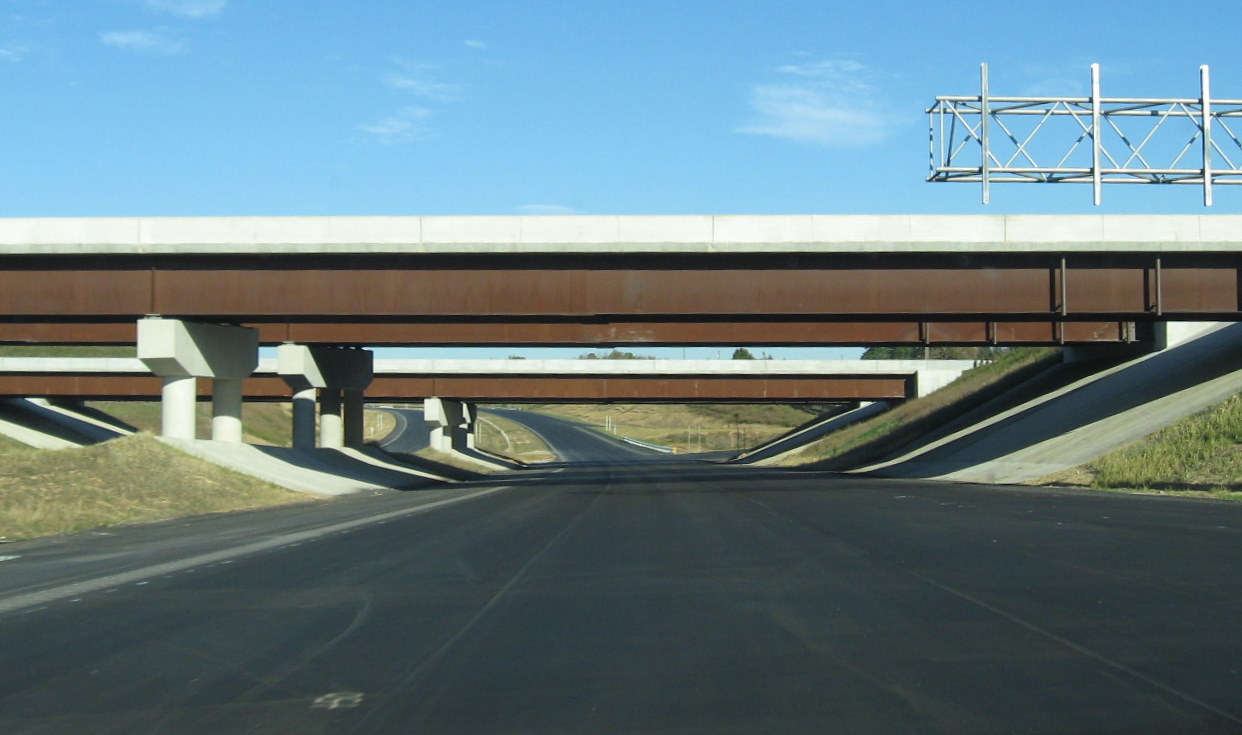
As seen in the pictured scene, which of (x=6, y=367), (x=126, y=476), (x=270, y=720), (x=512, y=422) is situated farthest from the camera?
(x=512, y=422)

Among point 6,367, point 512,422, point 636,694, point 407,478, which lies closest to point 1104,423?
point 407,478

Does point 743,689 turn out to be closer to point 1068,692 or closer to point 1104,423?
point 1068,692

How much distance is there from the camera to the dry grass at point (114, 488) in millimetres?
26297

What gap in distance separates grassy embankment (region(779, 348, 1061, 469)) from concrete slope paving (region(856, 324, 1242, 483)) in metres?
9.72

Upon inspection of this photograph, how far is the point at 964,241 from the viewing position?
3669 centimetres

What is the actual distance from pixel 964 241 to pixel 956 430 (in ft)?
84.1

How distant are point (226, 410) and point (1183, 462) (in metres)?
30.8

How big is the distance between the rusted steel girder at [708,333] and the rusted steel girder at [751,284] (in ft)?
30.4

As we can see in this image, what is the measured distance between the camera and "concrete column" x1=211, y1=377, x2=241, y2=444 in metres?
44.1

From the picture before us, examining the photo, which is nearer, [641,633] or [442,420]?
[641,633]

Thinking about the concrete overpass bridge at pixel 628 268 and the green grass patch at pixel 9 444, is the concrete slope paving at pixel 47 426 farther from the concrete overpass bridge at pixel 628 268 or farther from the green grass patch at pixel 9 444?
the concrete overpass bridge at pixel 628 268

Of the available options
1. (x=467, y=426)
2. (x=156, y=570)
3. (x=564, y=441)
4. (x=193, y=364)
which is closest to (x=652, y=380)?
(x=467, y=426)

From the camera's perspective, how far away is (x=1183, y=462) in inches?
1309

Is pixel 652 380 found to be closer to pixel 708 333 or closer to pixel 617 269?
pixel 708 333
